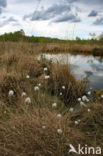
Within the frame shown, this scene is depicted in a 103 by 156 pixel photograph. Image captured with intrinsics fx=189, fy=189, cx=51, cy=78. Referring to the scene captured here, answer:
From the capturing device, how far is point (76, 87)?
13.7 ft

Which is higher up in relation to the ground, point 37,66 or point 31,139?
point 37,66

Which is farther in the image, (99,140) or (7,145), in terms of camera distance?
(99,140)

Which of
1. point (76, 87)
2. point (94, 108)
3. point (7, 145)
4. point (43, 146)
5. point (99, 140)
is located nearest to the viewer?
point (43, 146)

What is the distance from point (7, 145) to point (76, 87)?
249 centimetres

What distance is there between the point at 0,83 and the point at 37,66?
5.36 feet

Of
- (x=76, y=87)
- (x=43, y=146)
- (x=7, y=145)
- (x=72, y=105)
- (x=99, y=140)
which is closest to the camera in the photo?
(x=43, y=146)

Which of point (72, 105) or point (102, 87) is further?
point (102, 87)

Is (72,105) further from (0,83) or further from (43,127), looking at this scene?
(43,127)

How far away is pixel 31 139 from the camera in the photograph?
6.15 feet

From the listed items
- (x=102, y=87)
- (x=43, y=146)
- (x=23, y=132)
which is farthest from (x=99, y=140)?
(x=102, y=87)

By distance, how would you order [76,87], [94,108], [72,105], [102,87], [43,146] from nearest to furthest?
[43,146] < [94,108] < [72,105] < [76,87] < [102,87]

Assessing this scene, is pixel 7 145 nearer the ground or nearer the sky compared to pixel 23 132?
nearer the ground

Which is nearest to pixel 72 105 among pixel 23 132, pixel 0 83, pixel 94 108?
pixel 94 108

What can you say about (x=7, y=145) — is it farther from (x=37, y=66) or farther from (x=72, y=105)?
(x=37, y=66)
